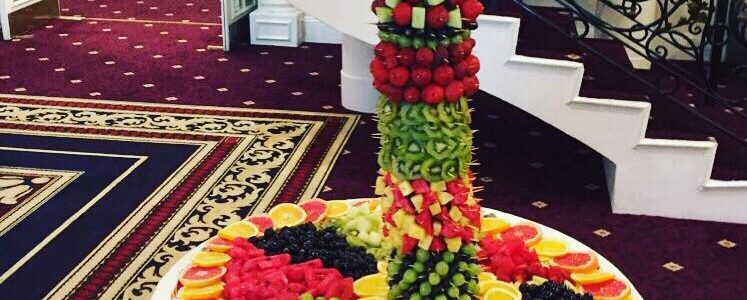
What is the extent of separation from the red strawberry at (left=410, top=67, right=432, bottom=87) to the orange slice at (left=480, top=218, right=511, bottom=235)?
1055 millimetres

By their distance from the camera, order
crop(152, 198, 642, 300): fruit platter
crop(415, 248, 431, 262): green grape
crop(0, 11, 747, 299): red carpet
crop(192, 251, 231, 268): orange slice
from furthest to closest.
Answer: crop(0, 11, 747, 299): red carpet → crop(192, 251, 231, 268): orange slice → crop(152, 198, 642, 300): fruit platter → crop(415, 248, 431, 262): green grape

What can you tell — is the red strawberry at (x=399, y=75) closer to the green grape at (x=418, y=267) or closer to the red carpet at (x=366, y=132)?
the green grape at (x=418, y=267)

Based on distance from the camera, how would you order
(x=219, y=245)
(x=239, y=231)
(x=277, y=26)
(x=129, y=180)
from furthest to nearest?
(x=277, y=26) < (x=129, y=180) < (x=239, y=231) < (x=219, y=245)

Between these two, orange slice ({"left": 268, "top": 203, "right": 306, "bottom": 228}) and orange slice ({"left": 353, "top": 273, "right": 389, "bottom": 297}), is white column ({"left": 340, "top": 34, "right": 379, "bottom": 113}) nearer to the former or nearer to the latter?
orange slice ({"left": 268, "top": 203, "right": 306, "bottom": 228})

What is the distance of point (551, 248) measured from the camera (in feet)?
10.3

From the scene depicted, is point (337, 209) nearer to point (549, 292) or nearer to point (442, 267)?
point (549, 292)

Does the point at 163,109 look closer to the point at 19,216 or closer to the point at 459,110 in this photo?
the point at 19,216

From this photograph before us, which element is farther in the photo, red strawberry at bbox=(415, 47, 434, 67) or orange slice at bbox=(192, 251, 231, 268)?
orange slice at bbox=(192, 251, 231, 268)

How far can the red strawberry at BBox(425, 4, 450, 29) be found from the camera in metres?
2.24

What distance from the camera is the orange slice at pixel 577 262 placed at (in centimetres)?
299

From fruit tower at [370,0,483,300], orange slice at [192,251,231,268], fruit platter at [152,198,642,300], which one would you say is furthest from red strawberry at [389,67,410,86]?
orange slice at [192,251,231,268]

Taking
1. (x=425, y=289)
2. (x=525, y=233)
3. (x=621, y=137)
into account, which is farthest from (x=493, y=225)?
(x=621, y=137)

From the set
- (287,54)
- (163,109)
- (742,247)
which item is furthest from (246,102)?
(742,247)

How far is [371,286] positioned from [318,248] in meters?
0.37
